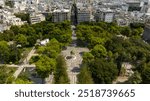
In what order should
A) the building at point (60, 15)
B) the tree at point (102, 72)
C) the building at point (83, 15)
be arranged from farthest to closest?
the building at point (83, 15) → the building at point (60, 15) → the tree at point (102, 72)

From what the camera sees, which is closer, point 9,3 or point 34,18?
point 34,18

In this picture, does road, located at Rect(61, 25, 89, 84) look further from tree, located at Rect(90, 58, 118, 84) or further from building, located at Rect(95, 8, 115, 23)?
building, located at Rect(95, 8, 115, 23)

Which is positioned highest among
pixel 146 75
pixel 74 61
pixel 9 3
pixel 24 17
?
pixel 9 3

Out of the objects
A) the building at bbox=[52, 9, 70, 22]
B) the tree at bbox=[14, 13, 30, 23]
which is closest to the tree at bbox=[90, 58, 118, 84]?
the building at bbox=[52, 9, 70, 22]

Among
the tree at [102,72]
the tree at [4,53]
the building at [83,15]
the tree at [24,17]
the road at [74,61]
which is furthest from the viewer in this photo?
the tree at [24,17]

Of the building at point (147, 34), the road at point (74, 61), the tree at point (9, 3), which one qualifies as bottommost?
the road at point (74, 61)

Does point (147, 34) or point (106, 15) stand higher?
point (106, 15)

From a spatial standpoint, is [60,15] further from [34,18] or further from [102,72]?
[102,72]

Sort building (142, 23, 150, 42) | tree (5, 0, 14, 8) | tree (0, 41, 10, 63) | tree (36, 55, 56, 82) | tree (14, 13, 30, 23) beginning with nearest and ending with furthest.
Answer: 1. tree (36, 55, 56, 82)
2. tree (0, 41, 10, 63)
3. building (142, 23, 150, 42)
4. tree (14, 13, 30, 23)
5. tree (5, 0, 14, 8)

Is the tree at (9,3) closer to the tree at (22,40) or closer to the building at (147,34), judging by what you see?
the tree at (22,40)

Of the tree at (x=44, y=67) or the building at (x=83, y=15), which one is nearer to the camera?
the tree at (x=44, y=67)

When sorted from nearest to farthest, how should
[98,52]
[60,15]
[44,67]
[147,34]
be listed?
[44,67]
[98,52]
[147,34]
[60,15]

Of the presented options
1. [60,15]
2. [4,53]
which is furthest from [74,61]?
[60,15]

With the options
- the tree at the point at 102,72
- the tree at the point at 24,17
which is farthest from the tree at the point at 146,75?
the tree at the point at 24,17
